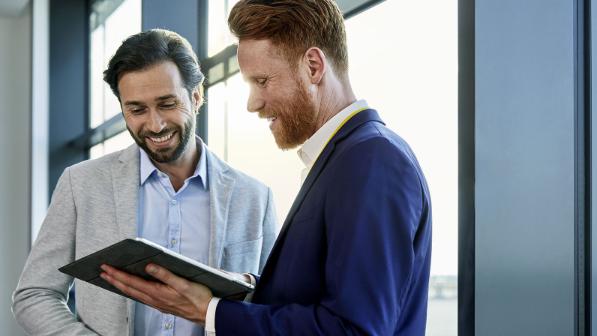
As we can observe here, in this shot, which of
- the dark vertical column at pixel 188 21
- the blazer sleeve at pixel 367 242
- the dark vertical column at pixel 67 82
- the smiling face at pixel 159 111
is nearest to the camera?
the blazer sleeve at pixel 367 242

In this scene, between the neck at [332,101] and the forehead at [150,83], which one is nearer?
the neck at [332,101]

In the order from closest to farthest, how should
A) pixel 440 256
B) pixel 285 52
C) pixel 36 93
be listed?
pixel 285 52, pixel 440 256, pixel 36 93

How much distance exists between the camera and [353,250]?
1184mm

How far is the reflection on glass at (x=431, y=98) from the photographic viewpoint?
1956 millimetres

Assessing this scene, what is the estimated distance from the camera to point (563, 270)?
5.14 feet

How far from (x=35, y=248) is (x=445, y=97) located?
106cm

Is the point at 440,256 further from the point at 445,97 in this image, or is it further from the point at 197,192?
the point at 197,192

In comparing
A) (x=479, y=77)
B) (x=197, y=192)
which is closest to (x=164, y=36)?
(x=197, y=192)

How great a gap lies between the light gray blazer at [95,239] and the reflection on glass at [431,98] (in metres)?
0.45

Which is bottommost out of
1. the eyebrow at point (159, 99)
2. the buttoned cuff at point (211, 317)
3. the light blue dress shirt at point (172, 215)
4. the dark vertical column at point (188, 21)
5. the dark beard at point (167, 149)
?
the buttoned cuff at point (211, 317)

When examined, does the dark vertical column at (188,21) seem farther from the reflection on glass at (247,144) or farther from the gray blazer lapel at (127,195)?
the gray blazer lapel at (127,195)

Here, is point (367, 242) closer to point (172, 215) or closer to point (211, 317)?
point (211, 317)

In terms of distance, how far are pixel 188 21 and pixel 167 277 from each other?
2284mm

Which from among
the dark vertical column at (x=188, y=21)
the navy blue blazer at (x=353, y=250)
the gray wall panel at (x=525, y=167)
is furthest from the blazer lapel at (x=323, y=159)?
the dark vertical column at (x=188, y=21)
